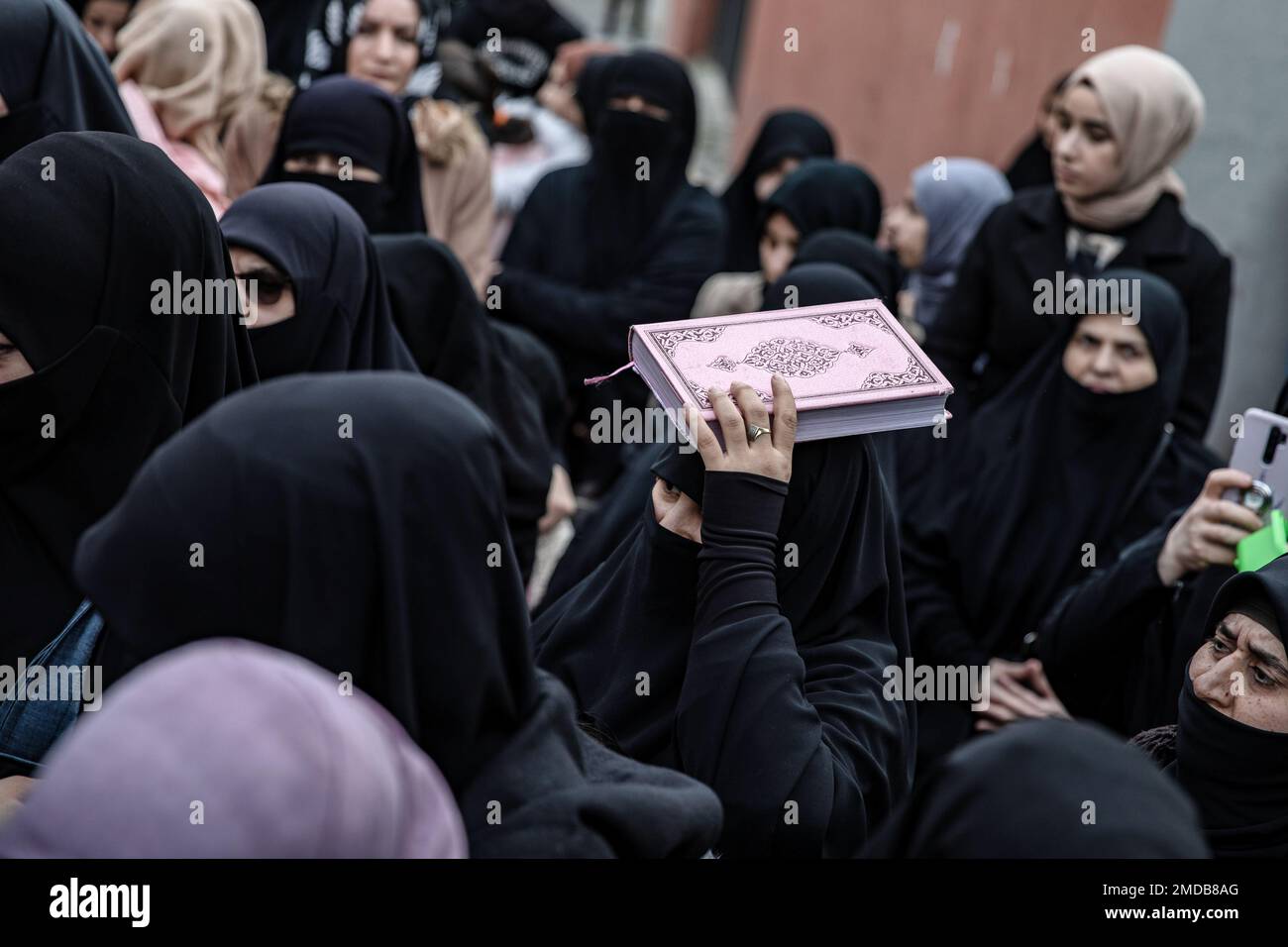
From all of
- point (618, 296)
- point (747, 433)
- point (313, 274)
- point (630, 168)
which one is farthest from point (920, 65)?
point (747, 433)

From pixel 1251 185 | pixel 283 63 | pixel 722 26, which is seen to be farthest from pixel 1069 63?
pixel 722 26

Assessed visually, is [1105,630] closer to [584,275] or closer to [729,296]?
[729,296]

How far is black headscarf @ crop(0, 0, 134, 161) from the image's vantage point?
312 cm

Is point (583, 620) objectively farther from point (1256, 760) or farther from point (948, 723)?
point (948, 723)

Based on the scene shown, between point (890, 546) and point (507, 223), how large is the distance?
3.81 metres

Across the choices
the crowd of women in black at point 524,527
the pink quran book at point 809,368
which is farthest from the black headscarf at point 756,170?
the pink quran book at point 809,368

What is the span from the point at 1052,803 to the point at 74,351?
1.49m

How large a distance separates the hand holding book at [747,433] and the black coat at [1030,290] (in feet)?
7.59

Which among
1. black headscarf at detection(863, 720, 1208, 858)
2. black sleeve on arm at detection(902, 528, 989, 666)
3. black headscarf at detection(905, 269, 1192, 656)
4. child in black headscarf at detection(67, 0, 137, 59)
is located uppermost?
child in black headscarf at detection(67, 0, 137, 59)

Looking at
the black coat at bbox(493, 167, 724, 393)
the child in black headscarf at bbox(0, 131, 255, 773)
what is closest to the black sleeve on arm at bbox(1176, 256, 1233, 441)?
the black coat at bbox(493, 167, 724, 393)

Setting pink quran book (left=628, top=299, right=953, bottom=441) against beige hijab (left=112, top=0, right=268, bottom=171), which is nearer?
pink quran book (left=628, top=299, right=953, bottom=441)

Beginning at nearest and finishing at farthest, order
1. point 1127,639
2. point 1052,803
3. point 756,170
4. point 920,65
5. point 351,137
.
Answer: point 1052,803
point 1127,639
point 351,137
point 756,170
point 920,65

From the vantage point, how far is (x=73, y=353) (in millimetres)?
2117

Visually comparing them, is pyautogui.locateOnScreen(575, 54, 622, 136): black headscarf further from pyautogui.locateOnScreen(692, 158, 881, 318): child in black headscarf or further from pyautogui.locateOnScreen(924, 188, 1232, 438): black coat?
pyautogui.locateOnScreen(924, 188, 1232, 438): black coat
